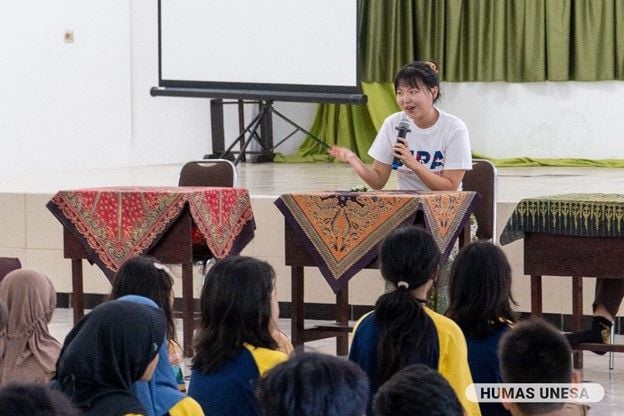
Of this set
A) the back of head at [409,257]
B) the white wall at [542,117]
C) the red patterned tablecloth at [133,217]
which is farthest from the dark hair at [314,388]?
the white wall at [542,117]

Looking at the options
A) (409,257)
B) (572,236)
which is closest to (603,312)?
(572,236)

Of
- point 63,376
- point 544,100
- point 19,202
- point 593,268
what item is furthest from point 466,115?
point 63,376

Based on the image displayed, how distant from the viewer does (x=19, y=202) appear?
21.7 ft

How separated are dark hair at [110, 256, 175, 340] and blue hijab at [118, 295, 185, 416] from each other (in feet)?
1.48

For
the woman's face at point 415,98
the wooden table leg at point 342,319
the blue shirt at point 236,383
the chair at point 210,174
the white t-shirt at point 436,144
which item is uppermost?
the woman's face at point 415,98

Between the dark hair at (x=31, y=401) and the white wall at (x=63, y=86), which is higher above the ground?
the white wall at (x=63, y=86)

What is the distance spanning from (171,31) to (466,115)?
2998 millimetres

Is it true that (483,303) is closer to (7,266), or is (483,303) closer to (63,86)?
(7,266)

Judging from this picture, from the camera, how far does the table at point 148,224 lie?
478cm

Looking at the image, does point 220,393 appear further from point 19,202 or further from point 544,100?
point 544,100

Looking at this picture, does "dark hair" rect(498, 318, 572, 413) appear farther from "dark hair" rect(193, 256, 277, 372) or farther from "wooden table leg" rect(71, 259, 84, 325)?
"wooden table leg" rect(71, 259, 84, 325)

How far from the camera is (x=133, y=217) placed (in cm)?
482

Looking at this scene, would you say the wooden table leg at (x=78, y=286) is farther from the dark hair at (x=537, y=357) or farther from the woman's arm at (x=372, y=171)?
the dark hair at (x=537, y=357)

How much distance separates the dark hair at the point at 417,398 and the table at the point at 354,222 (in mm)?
2696
